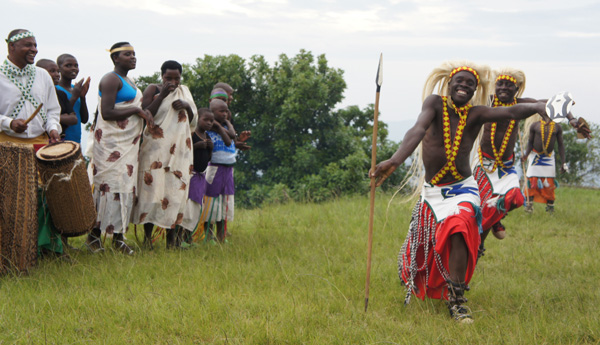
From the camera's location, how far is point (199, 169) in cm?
697

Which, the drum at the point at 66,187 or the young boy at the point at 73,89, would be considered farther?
the young boy at the point at 73,89

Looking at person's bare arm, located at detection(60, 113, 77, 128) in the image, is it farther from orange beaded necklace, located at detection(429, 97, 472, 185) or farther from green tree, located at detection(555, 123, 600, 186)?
green tree, located at detection(555, 123, 600, 186)

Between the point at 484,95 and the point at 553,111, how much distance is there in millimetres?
1077

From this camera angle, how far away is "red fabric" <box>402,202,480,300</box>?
15.2ft

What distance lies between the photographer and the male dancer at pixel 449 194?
4.68 m

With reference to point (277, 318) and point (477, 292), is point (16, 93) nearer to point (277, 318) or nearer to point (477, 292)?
point (277, 318)

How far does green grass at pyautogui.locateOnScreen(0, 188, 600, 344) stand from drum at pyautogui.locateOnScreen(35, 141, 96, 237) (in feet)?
1.39

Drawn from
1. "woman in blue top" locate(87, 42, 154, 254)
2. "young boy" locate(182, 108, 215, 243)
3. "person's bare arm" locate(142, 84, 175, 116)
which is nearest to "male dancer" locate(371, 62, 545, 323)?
"young boy" locate(182, 108, 215, 243)

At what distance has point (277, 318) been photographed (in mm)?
4441

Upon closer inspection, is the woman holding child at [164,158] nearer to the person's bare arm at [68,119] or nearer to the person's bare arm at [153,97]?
the person's bare arm at [153,97]

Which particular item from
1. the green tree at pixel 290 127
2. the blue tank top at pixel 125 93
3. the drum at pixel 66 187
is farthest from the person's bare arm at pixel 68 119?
the green tree at pixel 290 127

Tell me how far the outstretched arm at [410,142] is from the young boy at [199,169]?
2.91 meters

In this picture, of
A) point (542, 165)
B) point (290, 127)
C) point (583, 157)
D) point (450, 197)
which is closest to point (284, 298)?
point (450, 197)

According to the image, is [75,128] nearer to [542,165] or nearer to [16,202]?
[16,202]
